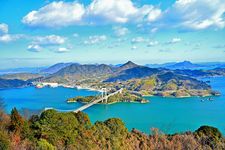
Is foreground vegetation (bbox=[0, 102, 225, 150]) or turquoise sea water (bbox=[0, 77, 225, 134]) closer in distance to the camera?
foreground vegetation (bbox=[0, 102, 225, 150])

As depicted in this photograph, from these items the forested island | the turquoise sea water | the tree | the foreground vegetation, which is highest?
the tree

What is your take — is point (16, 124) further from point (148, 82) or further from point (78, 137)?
point (148, 82)

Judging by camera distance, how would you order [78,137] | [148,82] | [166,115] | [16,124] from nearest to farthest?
[16,124]
[78,137]
[166,115]
[148,82]

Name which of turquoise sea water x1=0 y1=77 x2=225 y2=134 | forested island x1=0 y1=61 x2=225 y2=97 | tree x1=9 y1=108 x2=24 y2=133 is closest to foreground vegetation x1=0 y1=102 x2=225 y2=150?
tree x1=9 y1=108 x2=24 y2=133

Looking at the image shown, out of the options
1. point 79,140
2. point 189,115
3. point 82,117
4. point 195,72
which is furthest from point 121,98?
point 195,72

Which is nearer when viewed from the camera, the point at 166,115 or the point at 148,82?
the point at 166,115

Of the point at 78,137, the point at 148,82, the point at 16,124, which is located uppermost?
the point at 16,124

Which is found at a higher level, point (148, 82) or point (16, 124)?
point (16, 124)

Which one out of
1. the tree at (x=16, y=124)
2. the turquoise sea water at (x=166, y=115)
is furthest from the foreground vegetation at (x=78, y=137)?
the turquoise sea water at (x=166, y=115)

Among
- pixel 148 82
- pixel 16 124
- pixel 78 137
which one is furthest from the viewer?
pixel 148 82

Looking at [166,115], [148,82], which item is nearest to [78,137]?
[166,115]

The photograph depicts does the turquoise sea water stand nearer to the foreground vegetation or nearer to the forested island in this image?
the forested island
